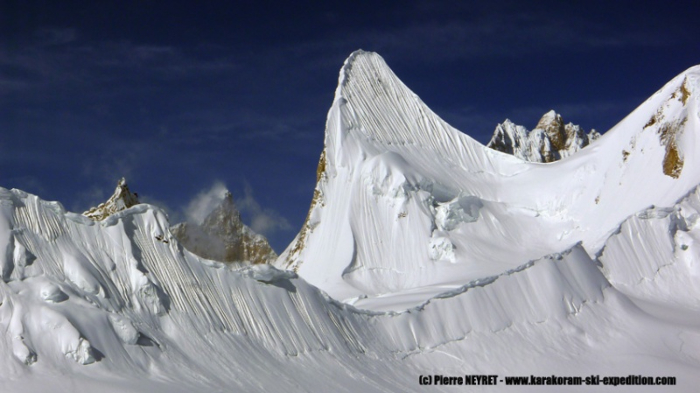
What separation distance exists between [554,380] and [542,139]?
4736 centimetres

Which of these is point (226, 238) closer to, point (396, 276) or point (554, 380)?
point (396, 276)

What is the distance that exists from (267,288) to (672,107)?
2841 centimetres

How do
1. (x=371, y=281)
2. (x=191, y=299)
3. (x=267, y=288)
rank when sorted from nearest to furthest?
(x=191, y=299) → (x=267, y=288) → (x=371, y=281)

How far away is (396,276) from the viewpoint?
145ft

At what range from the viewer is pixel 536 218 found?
48.1 meters

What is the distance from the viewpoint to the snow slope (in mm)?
43656

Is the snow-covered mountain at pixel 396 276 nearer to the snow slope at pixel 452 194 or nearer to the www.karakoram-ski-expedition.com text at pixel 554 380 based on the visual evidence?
the snow slope at pixel 452 194

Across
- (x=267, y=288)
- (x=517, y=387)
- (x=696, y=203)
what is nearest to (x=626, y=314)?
(x=517, y=387)

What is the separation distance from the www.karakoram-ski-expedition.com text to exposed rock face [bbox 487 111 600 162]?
143 ft

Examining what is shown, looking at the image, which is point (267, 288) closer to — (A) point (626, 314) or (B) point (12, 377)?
(B) point (12, 377)

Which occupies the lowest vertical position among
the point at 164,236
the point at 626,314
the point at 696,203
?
the point at 626,314

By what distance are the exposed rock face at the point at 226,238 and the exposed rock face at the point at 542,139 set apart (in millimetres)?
22213

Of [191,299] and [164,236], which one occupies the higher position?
[164,236]

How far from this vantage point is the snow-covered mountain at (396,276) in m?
20.5
